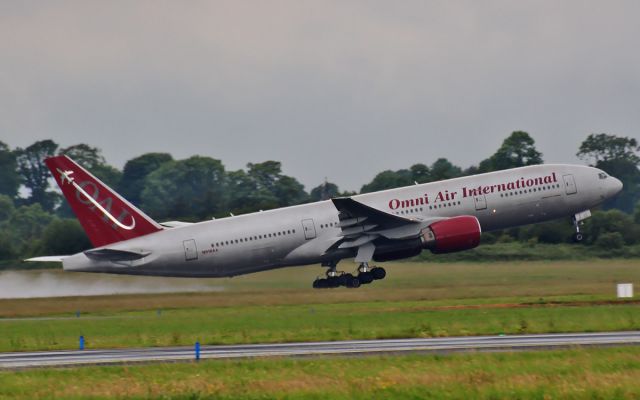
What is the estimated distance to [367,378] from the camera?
27.6 metres

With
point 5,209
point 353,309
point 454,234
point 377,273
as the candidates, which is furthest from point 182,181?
point 353,309

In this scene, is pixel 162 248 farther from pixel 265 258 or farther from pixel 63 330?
pixel 63 330

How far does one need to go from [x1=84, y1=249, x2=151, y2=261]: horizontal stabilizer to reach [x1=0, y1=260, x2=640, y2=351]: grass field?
2.49 metres

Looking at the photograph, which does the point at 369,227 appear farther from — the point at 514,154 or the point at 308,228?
the point at 514,154

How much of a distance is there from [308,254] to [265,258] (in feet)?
7.23

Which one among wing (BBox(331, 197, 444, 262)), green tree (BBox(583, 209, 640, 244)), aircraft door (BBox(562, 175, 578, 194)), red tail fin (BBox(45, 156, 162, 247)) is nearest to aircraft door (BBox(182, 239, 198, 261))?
red tail fin (BBox(45, 156, 162, 247))

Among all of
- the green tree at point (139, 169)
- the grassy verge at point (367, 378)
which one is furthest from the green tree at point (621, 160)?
the grassy verge at point (367, 378)

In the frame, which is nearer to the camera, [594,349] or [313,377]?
[313,377]

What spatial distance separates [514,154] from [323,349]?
261ft

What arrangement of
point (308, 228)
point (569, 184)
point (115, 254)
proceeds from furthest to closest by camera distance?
point (569, 184) < point (308, 228) < point (115, 254)

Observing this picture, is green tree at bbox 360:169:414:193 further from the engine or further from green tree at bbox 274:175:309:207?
the engine

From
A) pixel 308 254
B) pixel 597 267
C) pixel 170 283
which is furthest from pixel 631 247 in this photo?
pixel 170 283

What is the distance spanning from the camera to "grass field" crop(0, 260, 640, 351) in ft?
139

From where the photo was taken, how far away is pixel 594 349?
32.7 m
